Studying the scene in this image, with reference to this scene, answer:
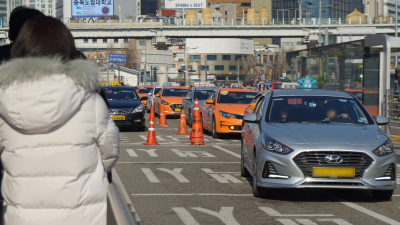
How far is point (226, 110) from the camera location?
58.0ft

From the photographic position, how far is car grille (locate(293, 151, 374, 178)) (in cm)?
729

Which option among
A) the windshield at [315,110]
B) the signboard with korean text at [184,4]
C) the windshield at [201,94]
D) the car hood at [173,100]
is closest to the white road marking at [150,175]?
the windshield at [315,110]

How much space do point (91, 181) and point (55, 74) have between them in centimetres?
53

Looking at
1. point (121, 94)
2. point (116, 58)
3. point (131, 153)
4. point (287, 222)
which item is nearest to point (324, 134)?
point (287, 222)

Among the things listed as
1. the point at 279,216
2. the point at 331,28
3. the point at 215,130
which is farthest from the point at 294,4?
the point at 279,216

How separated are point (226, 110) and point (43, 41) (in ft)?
48.6

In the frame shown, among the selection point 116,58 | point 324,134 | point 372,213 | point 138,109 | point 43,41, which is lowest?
point 372,213

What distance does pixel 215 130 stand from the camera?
17.8m

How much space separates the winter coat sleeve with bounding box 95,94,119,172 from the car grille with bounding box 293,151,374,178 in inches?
177

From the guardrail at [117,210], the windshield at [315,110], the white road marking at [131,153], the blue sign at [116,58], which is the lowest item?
the white road marking at [131,153]

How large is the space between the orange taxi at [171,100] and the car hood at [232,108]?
10.5 m

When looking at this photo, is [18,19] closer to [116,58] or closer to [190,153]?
[190,153]

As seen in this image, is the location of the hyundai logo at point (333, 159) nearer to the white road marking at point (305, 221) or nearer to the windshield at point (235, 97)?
the white road marking at point (305, 221)

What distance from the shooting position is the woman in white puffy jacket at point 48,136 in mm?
2846
